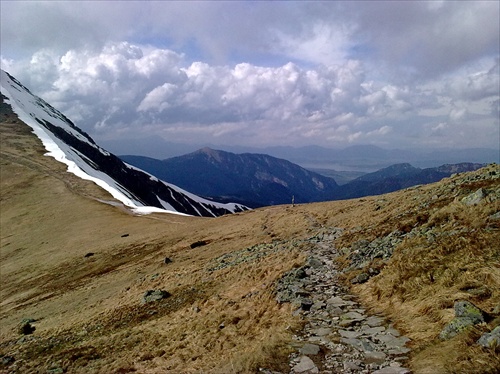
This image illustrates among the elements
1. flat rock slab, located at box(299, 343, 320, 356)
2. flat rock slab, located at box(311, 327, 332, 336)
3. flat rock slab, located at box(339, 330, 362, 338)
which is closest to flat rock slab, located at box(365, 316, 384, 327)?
flat rock slab, located at box(339, 330, 362, 338)

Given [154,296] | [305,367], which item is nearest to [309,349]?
[305,367]

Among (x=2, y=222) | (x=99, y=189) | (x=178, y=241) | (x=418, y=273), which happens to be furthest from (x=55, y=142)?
(x=418, y=273)

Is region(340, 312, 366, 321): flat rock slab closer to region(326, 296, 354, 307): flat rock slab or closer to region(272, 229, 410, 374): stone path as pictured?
region(272, 229, 410, 374): stone path

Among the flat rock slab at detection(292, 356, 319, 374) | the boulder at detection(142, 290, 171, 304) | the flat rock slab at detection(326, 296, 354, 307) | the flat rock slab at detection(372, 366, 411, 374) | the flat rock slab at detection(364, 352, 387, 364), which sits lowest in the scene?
the boulder at detection(142, 290, 171, 304)

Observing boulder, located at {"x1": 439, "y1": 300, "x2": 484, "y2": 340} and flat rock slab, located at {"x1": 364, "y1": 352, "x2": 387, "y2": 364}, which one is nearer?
boulder, located at {"x1": 439, "y1": 300, "x2": 484, "y2": 340}

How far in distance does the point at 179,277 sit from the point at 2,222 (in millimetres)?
62042

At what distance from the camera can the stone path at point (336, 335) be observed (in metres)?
10.2

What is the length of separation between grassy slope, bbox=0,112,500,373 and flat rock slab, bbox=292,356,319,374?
1.83ft

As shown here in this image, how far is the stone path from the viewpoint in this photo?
10227 millimetres

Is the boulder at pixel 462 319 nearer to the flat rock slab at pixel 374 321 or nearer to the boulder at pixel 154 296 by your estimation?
the flat rock slab at pixel 374 321

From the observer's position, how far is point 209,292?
21.5 metres

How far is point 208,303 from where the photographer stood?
1942 centimetres

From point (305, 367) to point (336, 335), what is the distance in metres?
2.12

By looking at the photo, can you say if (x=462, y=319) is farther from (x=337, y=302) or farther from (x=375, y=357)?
(x=337, y=302)
